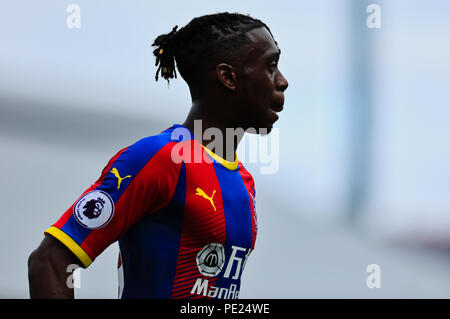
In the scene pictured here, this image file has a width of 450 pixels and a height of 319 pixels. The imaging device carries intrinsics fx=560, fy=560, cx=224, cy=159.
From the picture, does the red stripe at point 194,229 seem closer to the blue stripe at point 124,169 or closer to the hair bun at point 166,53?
the blue stripe at point 124,169

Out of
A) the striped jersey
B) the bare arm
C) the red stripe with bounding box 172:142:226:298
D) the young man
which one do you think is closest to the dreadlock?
the young man

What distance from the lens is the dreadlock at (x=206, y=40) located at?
1.85 meters

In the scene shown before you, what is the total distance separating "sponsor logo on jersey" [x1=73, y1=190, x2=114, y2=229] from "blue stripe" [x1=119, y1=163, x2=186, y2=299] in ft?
0.41

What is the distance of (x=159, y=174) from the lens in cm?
156

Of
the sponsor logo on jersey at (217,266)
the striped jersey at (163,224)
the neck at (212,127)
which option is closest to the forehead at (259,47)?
the neck at (212,127)

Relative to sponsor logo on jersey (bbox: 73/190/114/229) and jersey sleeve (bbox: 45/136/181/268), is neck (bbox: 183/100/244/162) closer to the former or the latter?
jersey sleeve (bbox: 45/136/181/268)

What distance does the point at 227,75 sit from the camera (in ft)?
6.04

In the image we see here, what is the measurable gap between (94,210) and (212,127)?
529 millimetres

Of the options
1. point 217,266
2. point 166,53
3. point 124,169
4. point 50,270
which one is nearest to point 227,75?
point 166,53

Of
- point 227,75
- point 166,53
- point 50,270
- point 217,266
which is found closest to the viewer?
point 50,270

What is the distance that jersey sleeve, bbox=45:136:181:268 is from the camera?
1462mm

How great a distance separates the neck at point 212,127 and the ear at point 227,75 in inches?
2.9

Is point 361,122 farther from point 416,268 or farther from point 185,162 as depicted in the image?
point 185,162

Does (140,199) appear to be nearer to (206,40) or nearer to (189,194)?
(189,194)
